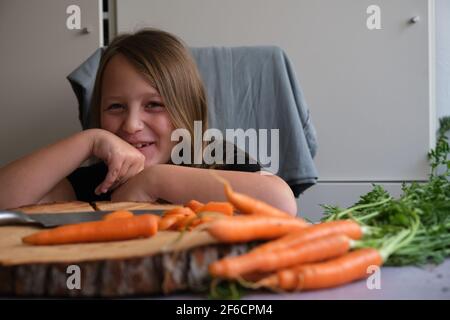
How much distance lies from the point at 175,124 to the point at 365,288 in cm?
88

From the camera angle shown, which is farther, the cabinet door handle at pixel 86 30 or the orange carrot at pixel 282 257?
the cabinet door handle at pixel 86 30

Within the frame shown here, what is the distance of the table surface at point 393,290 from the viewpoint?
1.32 ft

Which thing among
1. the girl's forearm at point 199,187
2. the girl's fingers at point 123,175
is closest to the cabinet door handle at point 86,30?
the girl's fingers at point 123,175

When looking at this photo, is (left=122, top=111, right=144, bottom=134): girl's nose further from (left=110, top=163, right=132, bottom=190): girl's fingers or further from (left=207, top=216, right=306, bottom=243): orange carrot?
(left=207, top=216, right=306, bottom=243): orange carrot

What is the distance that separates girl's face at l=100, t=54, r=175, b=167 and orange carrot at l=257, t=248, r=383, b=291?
2.65 feet

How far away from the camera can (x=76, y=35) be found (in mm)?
1918

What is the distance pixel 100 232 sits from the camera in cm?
51

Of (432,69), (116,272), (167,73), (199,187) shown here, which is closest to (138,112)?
(167,73)

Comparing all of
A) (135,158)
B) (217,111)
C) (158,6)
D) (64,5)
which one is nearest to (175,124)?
(135,158)

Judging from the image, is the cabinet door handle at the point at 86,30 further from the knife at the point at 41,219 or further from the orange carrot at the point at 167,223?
the orange carrot at the point at 167,223

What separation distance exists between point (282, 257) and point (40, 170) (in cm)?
79

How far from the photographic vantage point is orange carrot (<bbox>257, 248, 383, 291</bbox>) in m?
0.41

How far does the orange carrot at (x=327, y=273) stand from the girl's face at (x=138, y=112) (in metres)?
0.81

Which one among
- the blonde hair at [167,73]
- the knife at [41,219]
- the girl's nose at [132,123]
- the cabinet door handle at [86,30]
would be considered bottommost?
the knife at [41,219]
